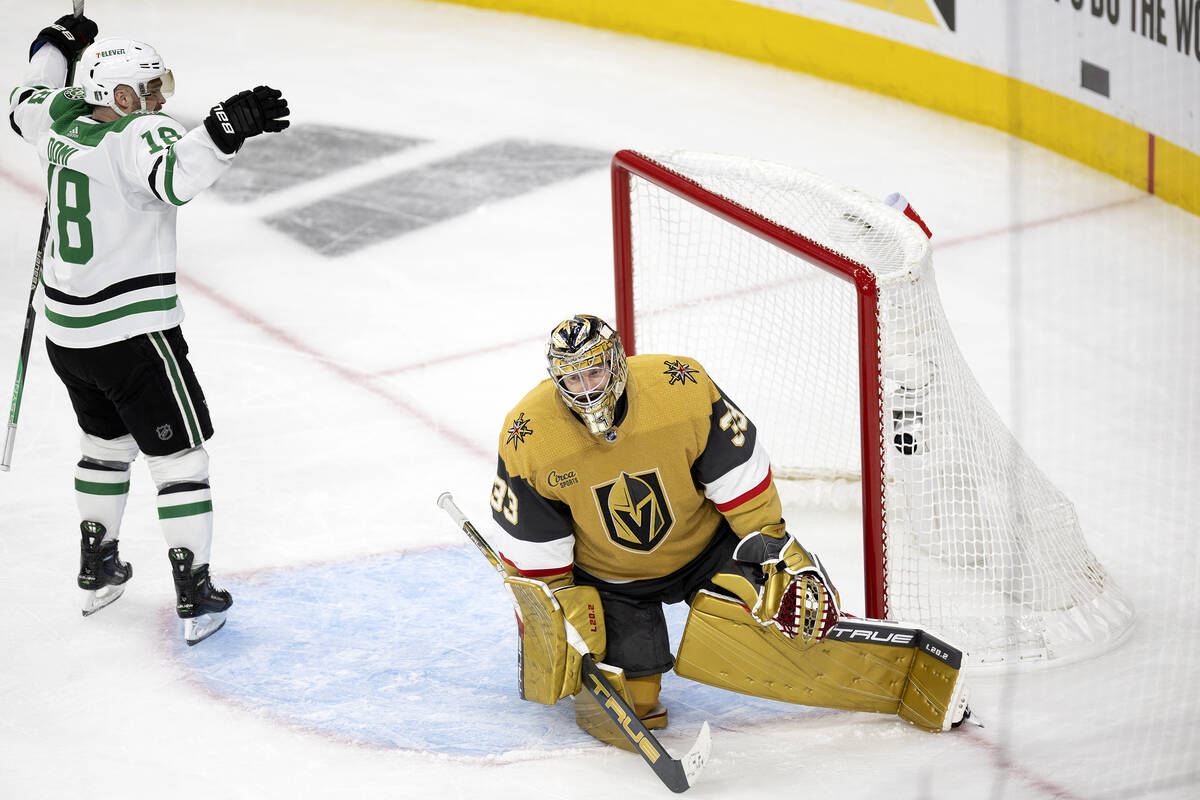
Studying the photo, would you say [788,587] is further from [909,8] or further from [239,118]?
[909,8]

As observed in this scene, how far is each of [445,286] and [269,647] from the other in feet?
8.03

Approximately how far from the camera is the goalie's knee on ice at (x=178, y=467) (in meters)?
3.79

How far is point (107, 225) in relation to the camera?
3684mm

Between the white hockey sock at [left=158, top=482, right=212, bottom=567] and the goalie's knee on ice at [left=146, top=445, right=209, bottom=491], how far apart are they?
0.04 feet

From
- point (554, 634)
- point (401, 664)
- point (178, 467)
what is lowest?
point (401, 664)

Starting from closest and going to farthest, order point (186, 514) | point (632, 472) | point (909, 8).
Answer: point (632, 472), point (186, 514), point (909, 8)

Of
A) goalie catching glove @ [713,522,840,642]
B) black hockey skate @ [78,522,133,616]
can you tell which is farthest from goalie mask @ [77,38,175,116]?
goalie catching glove @ [713,522,840,642]

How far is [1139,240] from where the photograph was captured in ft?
19.4

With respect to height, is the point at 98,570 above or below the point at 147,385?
below

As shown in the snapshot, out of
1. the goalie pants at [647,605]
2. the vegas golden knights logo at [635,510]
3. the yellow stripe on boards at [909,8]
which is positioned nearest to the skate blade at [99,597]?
the goalie pants at [647,605]

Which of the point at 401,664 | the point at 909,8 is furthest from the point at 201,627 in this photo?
the point at 909,8

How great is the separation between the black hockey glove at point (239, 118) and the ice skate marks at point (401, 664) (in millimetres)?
1144

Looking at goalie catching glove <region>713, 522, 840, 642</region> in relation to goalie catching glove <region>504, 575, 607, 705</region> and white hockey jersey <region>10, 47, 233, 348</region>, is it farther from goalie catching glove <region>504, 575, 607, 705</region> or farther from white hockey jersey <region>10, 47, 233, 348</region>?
white hockey jersey <region>10, 47, 233, 348</region>

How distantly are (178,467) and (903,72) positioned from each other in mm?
4481
